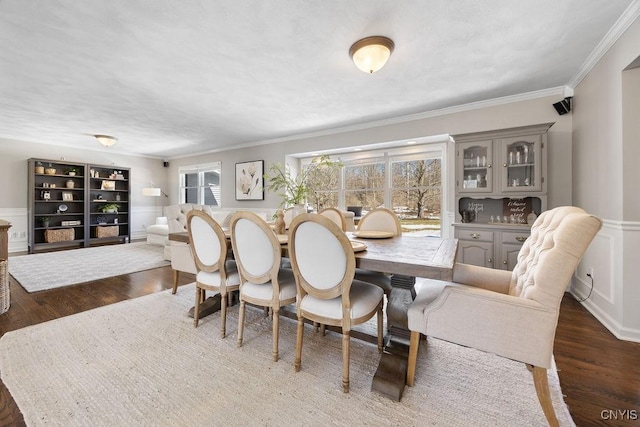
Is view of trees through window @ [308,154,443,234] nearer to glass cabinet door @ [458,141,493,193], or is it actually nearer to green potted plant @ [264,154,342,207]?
green potted plant @ [264,154,342,207]

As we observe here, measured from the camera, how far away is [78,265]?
425cm

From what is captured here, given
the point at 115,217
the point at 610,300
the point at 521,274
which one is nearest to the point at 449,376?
the point at 521,274

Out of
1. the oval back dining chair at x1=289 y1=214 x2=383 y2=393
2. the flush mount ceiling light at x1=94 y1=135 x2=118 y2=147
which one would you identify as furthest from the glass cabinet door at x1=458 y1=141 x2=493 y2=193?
the flush mount ceiling light at x1=94 y1=135 x2=118 y2=147

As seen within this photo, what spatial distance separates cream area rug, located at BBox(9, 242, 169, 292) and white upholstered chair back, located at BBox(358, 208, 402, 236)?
3.46m

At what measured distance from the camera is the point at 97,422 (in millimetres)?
1276

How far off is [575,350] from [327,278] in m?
1.94

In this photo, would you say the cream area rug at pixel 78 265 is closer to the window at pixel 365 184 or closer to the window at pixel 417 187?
the window at pixel 365 184

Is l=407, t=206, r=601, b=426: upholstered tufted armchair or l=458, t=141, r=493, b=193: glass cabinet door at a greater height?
l=458, t=141, r=493, b=193: glass cabinet door

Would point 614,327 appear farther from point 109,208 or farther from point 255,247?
point 109,208

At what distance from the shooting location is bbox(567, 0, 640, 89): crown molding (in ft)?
6.06

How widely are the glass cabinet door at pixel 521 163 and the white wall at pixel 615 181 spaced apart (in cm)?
41

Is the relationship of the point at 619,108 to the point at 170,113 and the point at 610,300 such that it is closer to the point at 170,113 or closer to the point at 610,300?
the point at 610,300

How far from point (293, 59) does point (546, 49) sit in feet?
7.28

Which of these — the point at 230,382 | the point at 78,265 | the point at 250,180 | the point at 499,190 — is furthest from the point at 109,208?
the point at 499,190
